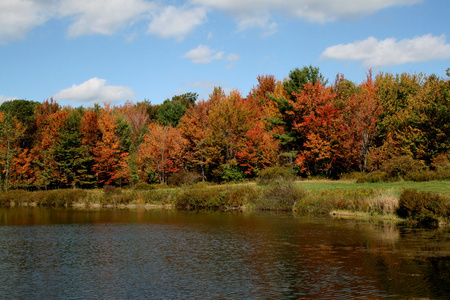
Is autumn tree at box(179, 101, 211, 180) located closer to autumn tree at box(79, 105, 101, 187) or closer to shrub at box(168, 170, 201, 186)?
shrub at box(168, 170, 201, 186)

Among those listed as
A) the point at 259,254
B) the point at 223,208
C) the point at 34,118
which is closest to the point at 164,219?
the point at 223,208

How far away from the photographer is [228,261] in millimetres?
18828

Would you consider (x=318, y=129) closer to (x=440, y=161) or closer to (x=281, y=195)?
(x=440, y=161)

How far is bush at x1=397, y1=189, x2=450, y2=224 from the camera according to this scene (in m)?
27.0

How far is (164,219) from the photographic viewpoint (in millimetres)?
35344

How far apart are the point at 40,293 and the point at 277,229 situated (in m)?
16.6

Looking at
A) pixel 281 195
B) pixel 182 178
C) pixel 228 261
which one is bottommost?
pixel 228 261

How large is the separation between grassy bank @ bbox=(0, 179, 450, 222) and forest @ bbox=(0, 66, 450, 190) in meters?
7.19

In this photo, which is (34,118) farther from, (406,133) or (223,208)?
(406,133)

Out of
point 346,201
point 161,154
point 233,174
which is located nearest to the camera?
point 346,201

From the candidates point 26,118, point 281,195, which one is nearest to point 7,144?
point 26,118

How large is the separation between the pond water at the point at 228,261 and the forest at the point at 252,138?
2184 cm

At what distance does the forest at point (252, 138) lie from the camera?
47938 mm

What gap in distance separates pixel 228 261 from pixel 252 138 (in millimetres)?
40129
